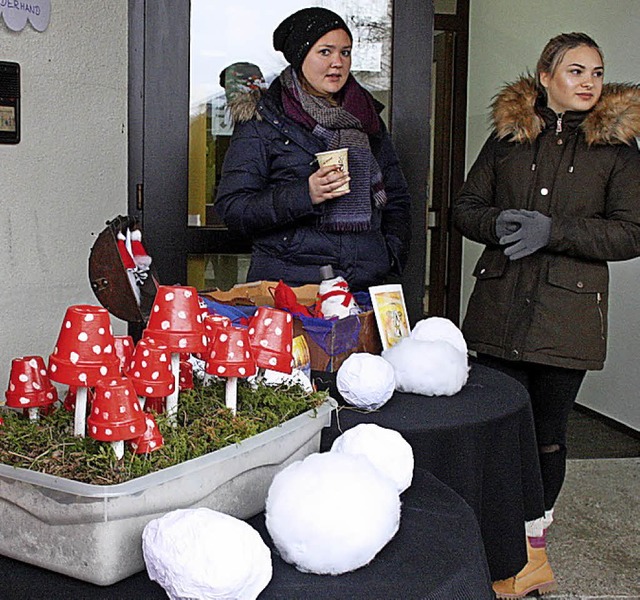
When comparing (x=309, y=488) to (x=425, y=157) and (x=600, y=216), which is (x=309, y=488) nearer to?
(x=600, y=216)

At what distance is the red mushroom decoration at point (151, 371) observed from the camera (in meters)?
1.11

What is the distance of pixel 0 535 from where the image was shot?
103cm

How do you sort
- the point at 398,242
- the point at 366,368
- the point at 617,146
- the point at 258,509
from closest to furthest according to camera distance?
the point at 258,509
the point at 366,368
the point at 617,146
the point at 398,242

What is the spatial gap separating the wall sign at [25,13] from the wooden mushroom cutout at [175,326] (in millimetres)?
1809

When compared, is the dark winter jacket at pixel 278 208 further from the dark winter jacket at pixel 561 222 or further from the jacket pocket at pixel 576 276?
the jacket pocket at pixel 576 276

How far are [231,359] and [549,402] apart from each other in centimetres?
172

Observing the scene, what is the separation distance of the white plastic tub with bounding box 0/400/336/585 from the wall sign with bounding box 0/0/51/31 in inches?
78.9

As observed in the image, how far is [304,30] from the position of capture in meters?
2.62

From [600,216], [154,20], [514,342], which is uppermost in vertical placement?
[154,20]

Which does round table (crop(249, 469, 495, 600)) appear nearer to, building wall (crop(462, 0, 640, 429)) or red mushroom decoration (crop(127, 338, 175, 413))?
red mushroom decoration (crop(127, 338, 175, 413))

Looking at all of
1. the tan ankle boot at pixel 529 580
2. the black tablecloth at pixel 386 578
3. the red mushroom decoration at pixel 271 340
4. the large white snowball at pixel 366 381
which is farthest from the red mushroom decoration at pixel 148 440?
the tan ankle boot at pixel 529 580

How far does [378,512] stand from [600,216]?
1835mm

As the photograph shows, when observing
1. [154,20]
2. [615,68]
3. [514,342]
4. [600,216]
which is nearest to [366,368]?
[514,342]

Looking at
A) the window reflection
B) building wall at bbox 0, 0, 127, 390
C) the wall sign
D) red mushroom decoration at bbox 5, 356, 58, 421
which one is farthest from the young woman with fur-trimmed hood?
red mushroom decoration at bbox 5, 356, 58, 421
